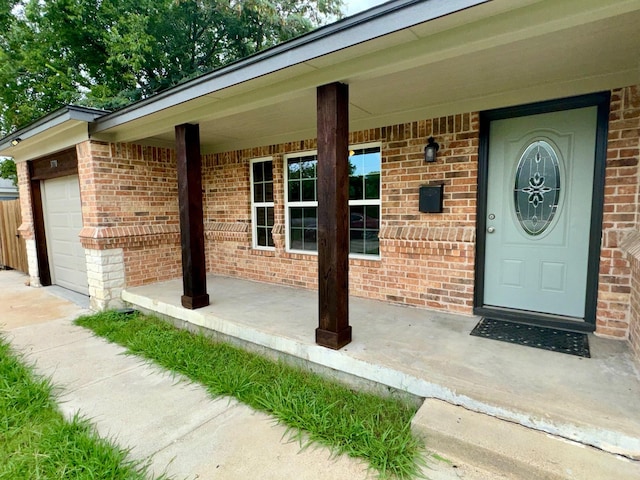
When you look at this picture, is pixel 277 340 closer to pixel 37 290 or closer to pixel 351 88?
pixel 351 88

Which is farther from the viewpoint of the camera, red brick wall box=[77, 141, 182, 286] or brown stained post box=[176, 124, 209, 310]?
red brick wall box=[77, 141, 182, 286]

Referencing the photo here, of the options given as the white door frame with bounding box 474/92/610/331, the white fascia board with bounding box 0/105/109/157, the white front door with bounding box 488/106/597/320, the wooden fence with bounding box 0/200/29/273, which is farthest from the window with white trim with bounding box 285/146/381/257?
the wooden fence with bounding box 0/200/29/273

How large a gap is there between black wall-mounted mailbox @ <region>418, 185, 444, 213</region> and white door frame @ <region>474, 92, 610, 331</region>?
391 mm

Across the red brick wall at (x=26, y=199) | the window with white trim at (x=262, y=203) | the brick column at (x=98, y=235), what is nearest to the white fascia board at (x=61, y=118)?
the brick column at (x=98, y=235)

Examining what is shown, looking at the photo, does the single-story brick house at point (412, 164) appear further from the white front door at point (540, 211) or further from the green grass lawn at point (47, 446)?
the green grass lawn at point (47, 446)

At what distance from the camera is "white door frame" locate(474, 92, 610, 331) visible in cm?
293

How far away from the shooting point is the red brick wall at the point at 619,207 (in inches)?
108

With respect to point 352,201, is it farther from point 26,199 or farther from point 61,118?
point 26,199

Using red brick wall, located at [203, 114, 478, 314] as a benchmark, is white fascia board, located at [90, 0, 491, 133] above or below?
above

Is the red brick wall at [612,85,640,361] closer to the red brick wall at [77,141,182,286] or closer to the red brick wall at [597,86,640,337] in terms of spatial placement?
the red brick wall at [597,86,640,337]

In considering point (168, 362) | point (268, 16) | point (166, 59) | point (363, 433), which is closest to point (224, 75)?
point (168, 362)

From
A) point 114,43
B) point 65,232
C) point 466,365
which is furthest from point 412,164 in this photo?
point 114,43

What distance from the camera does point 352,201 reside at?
14.8 feet

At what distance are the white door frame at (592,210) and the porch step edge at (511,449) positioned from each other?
5.39 feet
